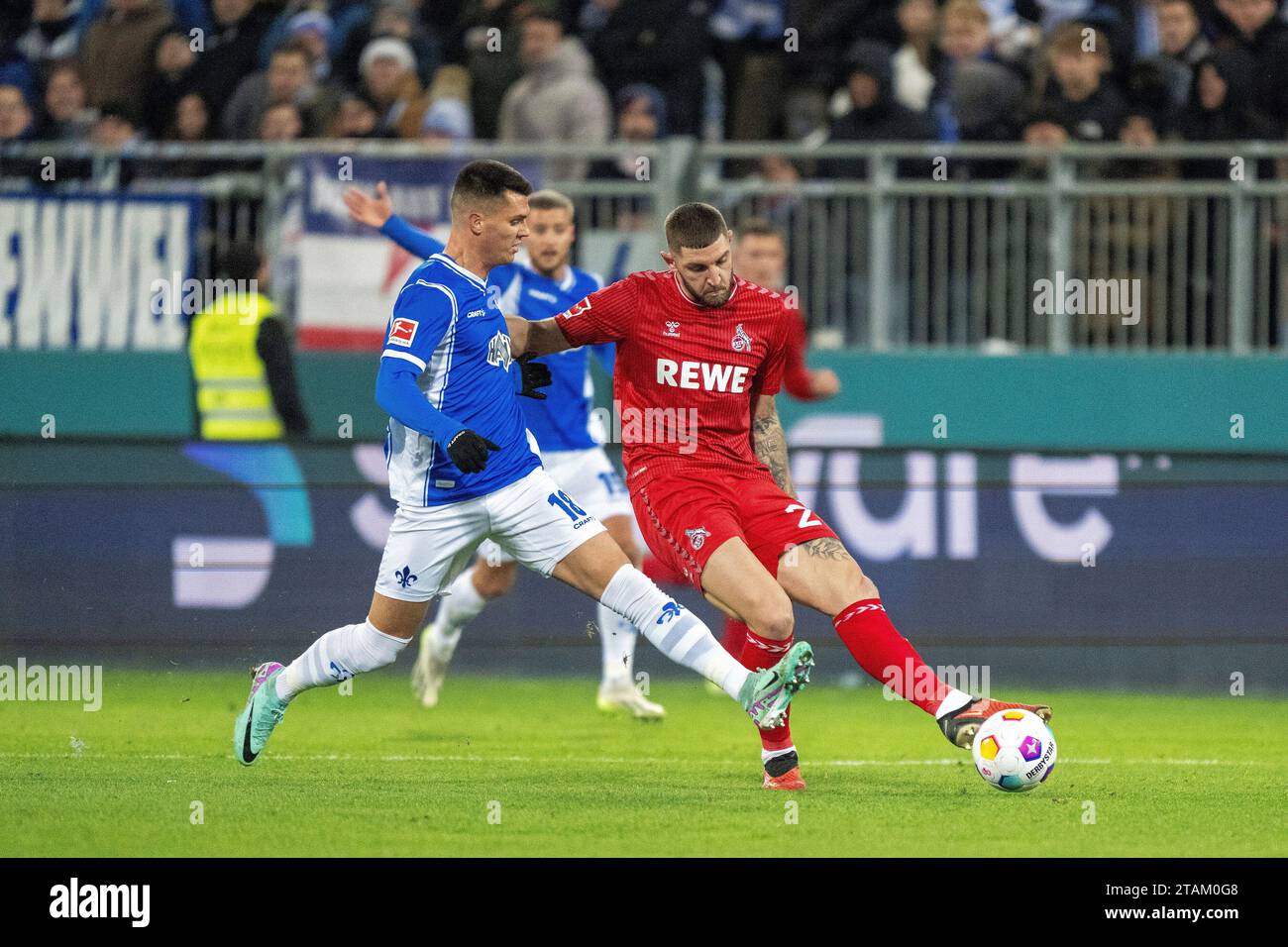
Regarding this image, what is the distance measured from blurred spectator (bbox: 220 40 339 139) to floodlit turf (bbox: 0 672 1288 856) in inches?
190

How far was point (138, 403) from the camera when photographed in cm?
1454

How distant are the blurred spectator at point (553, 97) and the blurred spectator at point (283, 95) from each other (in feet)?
4.44

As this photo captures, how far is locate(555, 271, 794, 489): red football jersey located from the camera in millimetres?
8227

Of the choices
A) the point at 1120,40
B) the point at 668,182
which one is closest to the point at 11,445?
the point at 668,182

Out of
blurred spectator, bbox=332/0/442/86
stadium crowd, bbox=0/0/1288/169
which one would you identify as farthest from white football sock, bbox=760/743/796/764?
blurred spectator, bbox=332/0/442/86

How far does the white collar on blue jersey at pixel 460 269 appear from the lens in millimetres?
7852

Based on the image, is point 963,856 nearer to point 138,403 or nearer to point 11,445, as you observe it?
point 11,445

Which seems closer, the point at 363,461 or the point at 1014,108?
the point at 363,461

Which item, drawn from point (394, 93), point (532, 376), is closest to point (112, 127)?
point (394, 93)

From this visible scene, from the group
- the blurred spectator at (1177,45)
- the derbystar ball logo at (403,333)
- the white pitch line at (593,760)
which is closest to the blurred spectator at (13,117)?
the white pitch line at (593,760)

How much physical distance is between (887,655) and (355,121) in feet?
26.7

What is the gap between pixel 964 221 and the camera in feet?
45.4

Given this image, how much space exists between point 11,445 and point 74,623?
1.08 meters

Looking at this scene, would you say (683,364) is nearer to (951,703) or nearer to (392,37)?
(951,703)
